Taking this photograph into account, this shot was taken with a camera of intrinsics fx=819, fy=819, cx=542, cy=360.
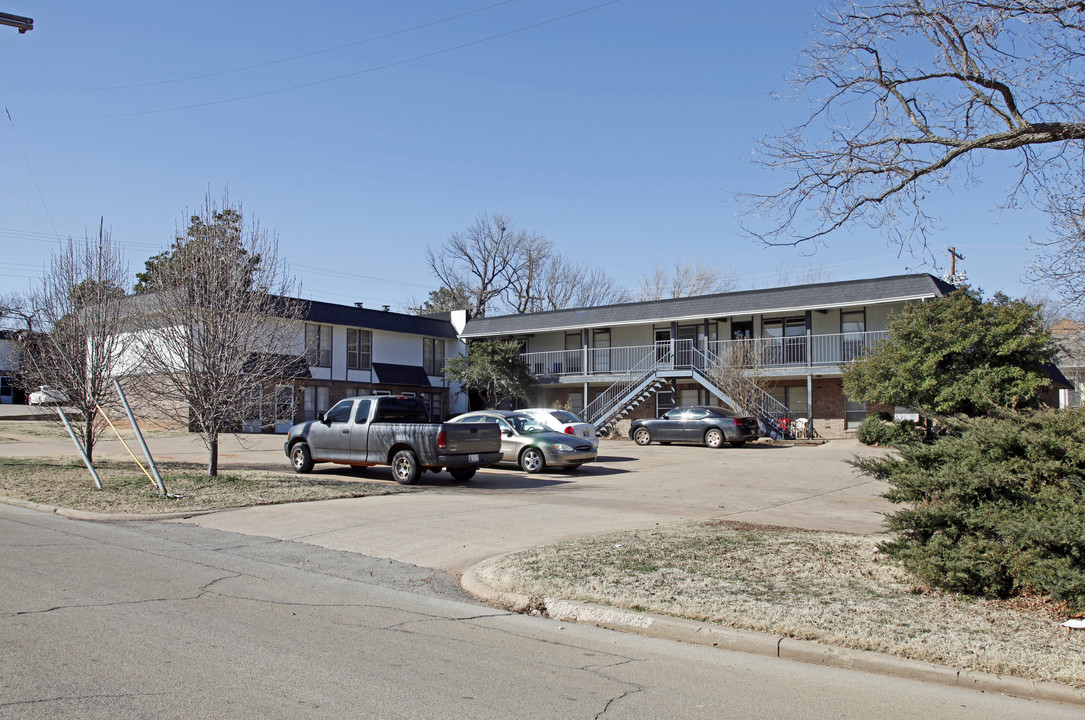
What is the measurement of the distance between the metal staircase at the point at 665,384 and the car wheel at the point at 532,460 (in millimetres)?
13376

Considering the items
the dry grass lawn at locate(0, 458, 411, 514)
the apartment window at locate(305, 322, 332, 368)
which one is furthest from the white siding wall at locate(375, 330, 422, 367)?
the dry grass lawn at locate(0, 458, 411, 514)

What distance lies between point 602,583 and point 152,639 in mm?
3748

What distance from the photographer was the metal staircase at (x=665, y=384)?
1222 inches

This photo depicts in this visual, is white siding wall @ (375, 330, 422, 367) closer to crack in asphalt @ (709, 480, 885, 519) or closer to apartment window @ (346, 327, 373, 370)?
apartment window @ (346, 327, 373, 370)

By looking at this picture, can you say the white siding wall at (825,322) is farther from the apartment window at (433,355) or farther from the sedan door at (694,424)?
the apartment window at (433,355)

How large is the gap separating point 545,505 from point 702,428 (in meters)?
15.6

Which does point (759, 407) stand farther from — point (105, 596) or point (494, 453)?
point (105, 596)

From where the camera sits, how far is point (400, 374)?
41969 millimetres

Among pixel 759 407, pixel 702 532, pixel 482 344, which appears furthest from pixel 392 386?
pixel 702 532

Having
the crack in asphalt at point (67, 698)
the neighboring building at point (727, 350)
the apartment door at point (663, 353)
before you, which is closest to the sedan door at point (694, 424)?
the neighboring building at point (727, 350)

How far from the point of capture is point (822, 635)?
5.98m

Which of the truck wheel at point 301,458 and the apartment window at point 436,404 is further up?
the apartment window at point 436,404

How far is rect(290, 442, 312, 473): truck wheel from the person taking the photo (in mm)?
18031

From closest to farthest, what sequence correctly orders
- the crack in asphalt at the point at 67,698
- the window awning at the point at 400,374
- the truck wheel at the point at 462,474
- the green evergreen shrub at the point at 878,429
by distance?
the crack in asphalt at the point at 67,698, the truck wheel at the point at 462,474, the green evergreen shrub at the point at 878,429, the window awning at the point at 400,374
